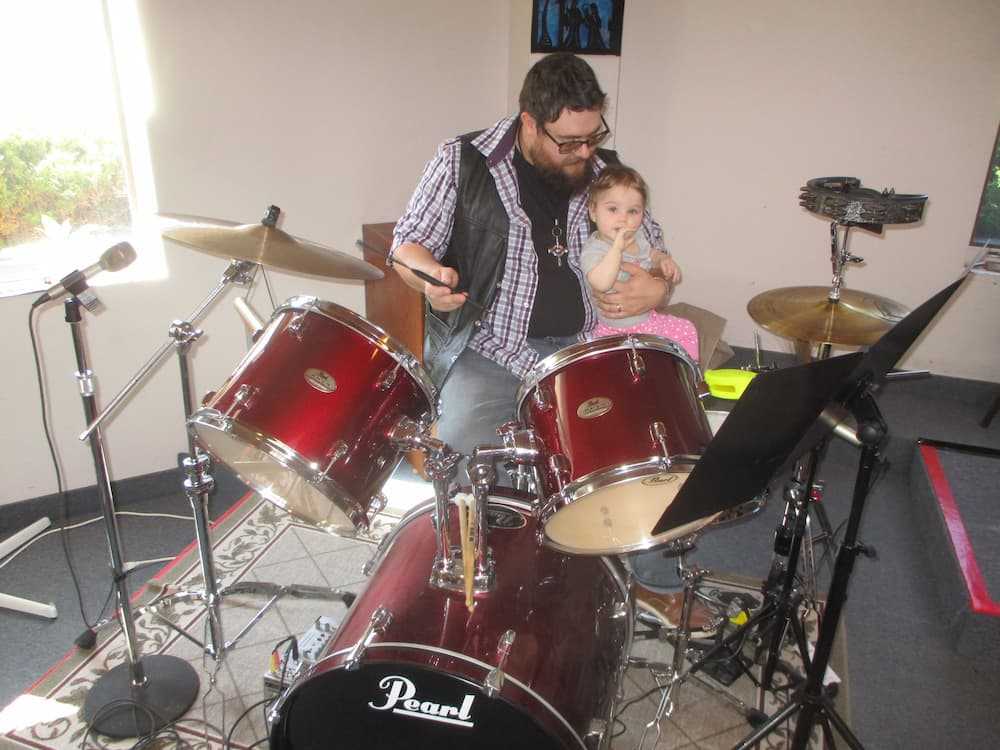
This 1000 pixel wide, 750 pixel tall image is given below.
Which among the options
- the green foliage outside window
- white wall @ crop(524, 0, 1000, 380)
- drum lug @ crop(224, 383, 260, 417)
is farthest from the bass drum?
white wall @ crop(524, 0, 1000, 380)

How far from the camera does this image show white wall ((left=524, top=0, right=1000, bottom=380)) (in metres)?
3.21

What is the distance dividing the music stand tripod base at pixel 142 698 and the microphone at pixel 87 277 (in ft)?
3.20

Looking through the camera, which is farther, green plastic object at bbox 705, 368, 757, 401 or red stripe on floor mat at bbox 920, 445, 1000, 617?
green plastic object at bbox 705, 368, 757, 401

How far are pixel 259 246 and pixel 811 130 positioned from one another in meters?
2.82

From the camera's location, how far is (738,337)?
3.87 meters

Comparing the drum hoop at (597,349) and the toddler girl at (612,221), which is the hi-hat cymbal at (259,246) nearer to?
the drum hoop at (597,349)

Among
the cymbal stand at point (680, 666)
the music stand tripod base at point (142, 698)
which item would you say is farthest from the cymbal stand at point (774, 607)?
the music stand tripod base at point (142, 698)

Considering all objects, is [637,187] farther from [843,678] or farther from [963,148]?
[963,148]

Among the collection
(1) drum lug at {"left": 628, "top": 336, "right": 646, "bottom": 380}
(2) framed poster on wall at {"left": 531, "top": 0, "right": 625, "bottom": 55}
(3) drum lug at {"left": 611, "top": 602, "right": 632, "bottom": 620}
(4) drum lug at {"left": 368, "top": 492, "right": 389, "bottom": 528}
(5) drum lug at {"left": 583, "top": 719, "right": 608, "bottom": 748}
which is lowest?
(5) drum lug at {"left": 583, "top": 719, "right": 608, "bottom": 748}

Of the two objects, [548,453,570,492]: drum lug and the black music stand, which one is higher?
the black music stand

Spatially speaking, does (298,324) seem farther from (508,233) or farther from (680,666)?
(680,666)

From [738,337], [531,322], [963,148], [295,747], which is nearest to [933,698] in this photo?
[531,322]

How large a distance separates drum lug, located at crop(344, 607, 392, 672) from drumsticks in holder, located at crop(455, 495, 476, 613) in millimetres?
156

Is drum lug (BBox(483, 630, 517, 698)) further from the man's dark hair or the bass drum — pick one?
the man's dark hair
